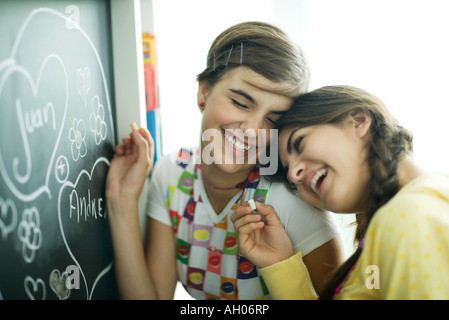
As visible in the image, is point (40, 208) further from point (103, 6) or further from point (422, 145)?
point (422, 145)

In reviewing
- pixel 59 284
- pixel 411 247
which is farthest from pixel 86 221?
pixel 411 247

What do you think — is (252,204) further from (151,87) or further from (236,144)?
(151,87)

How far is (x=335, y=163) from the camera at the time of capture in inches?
30.2

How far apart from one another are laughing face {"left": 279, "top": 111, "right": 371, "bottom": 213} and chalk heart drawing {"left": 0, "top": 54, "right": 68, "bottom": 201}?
0.44 meters

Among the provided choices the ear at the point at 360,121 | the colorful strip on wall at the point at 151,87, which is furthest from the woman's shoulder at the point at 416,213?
the colorful strip on wall at the point at 151,87

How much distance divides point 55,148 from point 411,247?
0.58 metres

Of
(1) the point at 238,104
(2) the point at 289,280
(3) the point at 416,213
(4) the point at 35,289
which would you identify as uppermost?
(1) the point at 238,104

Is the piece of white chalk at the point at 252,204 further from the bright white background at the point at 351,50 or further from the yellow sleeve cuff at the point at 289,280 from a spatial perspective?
the bright white background at the point at 351,50

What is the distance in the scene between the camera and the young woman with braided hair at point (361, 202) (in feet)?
1.99

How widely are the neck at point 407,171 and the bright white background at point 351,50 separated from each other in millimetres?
494

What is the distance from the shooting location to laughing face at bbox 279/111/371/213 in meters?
0.76

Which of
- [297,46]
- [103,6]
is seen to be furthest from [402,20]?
[103,6]

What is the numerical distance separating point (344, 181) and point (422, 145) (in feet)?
2.96

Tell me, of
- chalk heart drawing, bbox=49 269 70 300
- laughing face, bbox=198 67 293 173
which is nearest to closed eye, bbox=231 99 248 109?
laughing face, bbox=198 67 293 173
